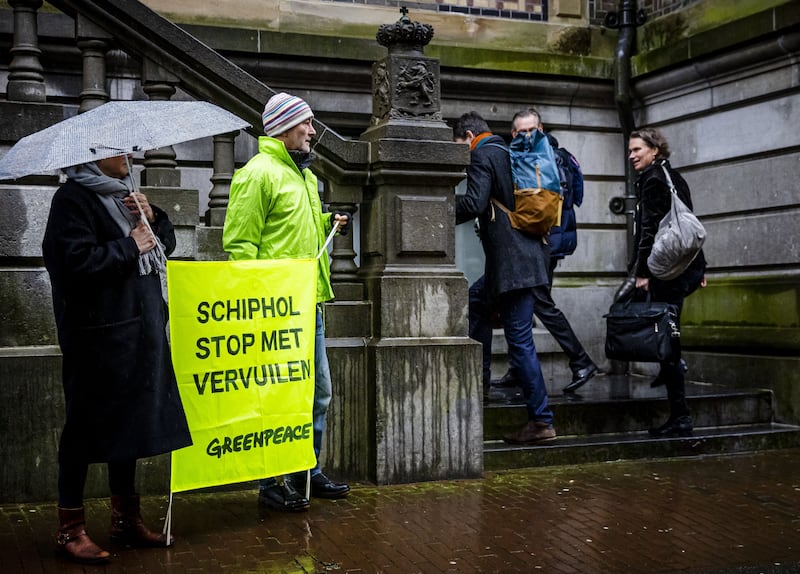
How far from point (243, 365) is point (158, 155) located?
66.4 inches

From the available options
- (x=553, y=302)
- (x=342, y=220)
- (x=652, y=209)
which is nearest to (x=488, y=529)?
(x=342, y=220)

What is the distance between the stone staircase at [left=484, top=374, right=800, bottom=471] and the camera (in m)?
7.53

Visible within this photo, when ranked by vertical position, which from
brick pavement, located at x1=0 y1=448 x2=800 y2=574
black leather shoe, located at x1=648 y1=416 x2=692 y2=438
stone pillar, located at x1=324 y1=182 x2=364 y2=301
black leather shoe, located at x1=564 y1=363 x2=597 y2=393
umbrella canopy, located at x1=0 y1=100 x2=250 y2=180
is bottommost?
brick pavement, located at x1=0 y1=448 x2=800 y2=574

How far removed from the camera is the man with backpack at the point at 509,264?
739cm

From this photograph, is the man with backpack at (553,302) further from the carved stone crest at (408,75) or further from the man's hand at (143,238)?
the man's hand at (143,238)

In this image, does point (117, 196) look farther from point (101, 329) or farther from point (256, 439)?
point (256, 439)

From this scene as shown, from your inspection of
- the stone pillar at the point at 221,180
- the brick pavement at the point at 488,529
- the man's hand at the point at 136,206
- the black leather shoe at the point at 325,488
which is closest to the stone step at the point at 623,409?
the brick pavement at the point at 488,529

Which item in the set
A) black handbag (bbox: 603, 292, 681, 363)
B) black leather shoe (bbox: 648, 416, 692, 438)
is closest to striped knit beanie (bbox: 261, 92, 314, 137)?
black handbag (bbox: 603, 292, 681, 363)

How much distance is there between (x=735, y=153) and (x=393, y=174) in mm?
4497

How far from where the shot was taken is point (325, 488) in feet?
21.1

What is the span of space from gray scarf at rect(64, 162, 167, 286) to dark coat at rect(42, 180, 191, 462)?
0.12 feet

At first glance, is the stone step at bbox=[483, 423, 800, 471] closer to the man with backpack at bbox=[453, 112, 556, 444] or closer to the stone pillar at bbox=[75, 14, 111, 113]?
the man with backpack at bbox=[453, 112, 556, 444]

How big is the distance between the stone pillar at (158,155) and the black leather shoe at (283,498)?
1977 mm

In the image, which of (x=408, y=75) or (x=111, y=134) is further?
(x=408, y=75)
